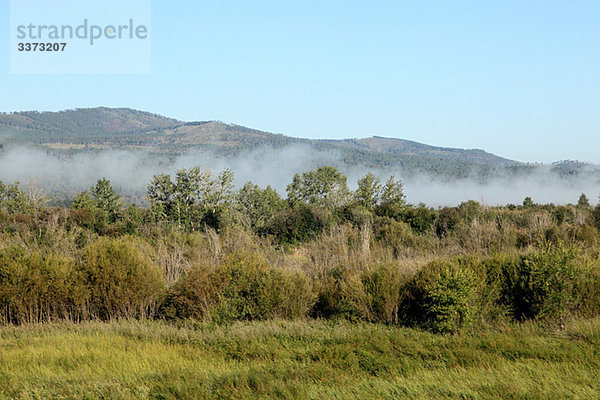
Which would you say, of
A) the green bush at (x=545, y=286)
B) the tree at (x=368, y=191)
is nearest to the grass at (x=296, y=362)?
the green bush at (x=545, y=286)

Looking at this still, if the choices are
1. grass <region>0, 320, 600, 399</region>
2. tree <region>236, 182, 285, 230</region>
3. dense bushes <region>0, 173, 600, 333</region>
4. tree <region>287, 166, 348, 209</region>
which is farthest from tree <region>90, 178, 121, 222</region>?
grass <region>0, 320, 600, 399</region>

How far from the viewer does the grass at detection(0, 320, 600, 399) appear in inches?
346

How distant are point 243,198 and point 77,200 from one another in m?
22.0

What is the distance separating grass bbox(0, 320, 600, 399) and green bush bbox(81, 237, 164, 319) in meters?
2.07

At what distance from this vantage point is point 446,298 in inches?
517

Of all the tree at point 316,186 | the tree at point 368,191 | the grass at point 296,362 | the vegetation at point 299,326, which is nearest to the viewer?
the grass at point 296,362

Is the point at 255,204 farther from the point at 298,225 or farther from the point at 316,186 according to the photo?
the point at 316,186

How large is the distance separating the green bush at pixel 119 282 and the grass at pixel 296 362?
207 centimetres

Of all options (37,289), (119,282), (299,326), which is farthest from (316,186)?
(299,326)

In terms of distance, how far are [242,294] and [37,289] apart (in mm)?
6145

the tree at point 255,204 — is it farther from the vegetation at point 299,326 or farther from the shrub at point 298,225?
the vegetation at point 299,326

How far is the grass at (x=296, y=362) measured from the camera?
8.80m

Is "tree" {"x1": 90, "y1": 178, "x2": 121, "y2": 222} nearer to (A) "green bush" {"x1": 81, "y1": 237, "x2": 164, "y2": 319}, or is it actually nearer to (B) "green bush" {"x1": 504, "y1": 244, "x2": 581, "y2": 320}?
(A) "green bush" {"x1": 81, "y1": 237, "x2": 164, "y2": 319}

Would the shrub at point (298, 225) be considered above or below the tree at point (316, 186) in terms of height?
below
